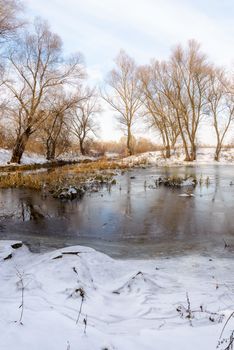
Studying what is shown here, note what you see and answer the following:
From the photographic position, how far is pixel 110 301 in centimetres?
392

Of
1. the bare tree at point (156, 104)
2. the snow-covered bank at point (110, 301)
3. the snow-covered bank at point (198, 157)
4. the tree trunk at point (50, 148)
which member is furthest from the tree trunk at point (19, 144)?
the snow-covered bank at point (110, 301)

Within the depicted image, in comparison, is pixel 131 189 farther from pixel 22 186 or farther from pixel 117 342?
pixel 117 342

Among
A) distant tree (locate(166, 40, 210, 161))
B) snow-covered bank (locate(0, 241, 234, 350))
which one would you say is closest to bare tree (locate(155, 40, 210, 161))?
distant tree (locate(166, 40, 210, 161))

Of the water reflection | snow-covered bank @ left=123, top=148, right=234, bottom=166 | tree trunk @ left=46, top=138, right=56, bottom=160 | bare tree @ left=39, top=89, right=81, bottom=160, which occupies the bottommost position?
the water reflection

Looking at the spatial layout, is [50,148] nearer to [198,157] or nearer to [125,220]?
[198,157]

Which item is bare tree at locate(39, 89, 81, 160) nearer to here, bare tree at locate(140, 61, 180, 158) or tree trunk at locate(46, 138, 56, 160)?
tree trunk at locate(46, 138, 56, 160)

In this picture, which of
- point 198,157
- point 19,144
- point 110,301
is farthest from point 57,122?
point 110,301

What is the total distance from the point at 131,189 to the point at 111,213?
4.68 metres

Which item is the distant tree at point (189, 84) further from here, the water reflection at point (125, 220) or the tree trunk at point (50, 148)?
the water reflection at point (125, 220)

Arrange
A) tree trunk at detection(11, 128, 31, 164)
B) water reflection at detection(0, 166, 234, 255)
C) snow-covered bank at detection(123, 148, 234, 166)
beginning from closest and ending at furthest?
water reflection at detection(0, 166, 234, 255)
tree trunk at detection(11, 128, 31, 164)
snow-covered bank at detection(123, 148, 234, 166)

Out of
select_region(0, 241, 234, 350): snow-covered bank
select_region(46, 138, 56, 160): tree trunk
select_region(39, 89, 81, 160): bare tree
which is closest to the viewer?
select_region(0, 241, 234, 350): snow-covered bank

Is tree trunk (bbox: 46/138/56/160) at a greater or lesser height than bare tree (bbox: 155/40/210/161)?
lesser

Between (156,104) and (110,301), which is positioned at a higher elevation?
(156,104)

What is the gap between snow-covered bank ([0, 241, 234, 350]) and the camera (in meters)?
2.73
